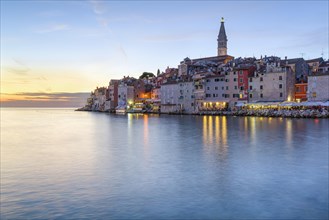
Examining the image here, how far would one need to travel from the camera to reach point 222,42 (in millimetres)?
119125

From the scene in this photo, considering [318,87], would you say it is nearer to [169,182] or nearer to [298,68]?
[298,68]

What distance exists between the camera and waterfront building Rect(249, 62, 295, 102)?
59938 mm

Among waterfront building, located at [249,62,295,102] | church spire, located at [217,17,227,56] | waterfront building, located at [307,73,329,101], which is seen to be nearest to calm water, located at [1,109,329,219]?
waterfront building, located at [307,73,329,101]

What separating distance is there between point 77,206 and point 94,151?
12864 mm

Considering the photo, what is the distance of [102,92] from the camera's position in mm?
132500

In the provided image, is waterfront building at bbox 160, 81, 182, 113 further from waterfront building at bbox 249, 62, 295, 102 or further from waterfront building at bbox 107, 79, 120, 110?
waterfront building at bbox 107, 79, 120, 110

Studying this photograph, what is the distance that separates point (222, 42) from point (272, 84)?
6064cm

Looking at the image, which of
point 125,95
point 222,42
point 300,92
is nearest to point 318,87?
point 300,92

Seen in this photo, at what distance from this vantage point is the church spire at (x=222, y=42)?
11844 centimetres

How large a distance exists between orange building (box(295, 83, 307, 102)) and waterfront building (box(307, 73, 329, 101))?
136 inches

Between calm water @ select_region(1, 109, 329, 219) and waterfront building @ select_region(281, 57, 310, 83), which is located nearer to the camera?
calm water @ select_region(1, 109, 329, 219)

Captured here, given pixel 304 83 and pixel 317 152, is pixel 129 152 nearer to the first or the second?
pixel 317 152

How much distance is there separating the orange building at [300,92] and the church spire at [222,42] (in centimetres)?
5836

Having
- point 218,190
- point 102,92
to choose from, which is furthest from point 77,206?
point 102,92
